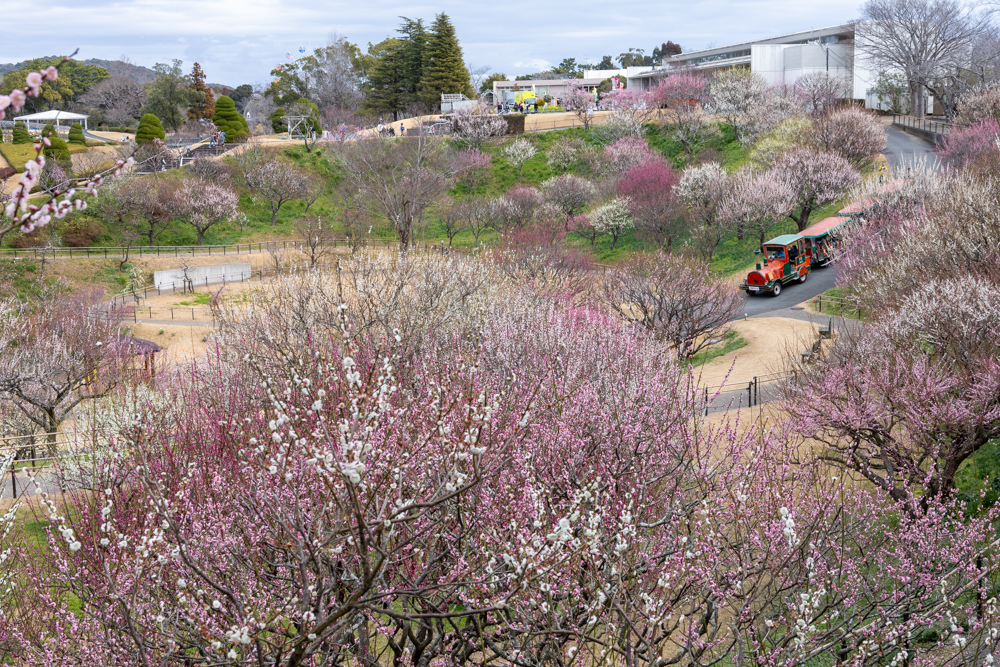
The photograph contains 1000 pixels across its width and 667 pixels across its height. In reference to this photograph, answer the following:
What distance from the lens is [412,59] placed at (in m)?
82.9

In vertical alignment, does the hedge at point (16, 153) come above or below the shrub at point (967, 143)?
above

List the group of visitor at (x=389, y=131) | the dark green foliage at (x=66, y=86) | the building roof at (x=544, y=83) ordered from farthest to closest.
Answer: the building roof at (x=544, y=83) < the dark green foliage at (x=66, y=86) < the group of visitor at (x=389, y=131)

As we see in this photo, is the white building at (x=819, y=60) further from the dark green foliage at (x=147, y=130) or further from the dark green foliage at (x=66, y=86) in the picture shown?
the dark green foliage at (x=66, y=86)

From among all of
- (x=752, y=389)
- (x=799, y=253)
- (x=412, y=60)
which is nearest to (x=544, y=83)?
(x=412, y=60)

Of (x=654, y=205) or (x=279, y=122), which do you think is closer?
(x=654, y=205)

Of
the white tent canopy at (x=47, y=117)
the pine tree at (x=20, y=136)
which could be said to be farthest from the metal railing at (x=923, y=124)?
the pine tree at (x=20, y=136)

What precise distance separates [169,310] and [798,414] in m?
34.6

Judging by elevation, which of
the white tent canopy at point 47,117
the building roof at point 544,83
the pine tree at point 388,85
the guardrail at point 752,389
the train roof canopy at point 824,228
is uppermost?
the building roof at point 544,83

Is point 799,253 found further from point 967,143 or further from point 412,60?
point 412,60

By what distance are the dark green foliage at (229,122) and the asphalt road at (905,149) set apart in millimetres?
51641

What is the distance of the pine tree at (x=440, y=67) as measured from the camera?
80.4 metres

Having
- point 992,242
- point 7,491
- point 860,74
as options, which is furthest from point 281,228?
point 860,74

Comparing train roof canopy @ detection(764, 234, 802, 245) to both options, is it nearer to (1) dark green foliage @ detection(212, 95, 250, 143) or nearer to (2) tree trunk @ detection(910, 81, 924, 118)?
(2) tree trunk @ detection(910, 81, 924, 118)

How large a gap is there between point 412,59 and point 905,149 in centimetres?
4945
